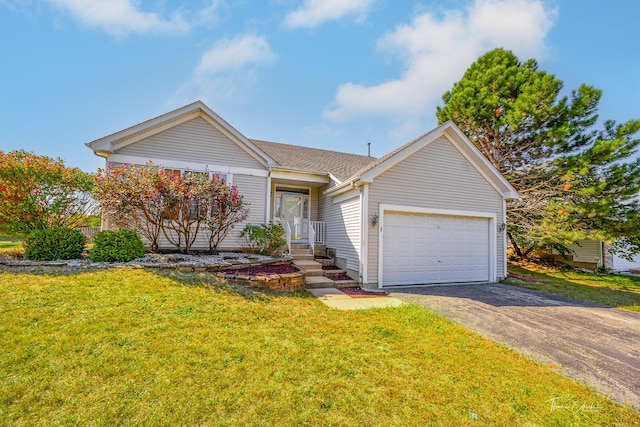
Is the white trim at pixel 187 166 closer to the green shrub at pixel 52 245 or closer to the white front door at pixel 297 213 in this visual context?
the white front door at pixel 297 213

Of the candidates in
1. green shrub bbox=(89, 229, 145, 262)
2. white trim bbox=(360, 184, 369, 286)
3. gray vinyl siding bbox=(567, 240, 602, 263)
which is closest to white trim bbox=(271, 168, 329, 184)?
white trim bbox=(360, 184, 369, 286)

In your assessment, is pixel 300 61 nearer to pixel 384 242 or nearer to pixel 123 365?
pixel 384 242

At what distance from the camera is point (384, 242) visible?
897 centimetres

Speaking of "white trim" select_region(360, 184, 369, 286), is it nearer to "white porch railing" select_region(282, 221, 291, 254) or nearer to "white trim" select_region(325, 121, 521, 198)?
"white trim" select_region(325, 121, 521, 198)

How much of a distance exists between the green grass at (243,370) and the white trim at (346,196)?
496 cm

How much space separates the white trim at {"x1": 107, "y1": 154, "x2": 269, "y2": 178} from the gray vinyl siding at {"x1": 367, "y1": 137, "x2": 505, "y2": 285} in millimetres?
4539

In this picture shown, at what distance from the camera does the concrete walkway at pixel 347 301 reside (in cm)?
647

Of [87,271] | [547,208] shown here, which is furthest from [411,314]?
[547,208]

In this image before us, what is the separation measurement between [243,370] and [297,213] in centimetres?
968

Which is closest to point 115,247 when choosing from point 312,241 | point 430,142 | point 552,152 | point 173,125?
point 173,125

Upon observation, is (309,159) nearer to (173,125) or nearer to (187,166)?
(187,166)

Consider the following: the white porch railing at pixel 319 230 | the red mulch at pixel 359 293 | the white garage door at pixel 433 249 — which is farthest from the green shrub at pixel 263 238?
the white garage door at pixel 433 249

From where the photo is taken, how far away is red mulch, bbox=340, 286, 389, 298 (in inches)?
303

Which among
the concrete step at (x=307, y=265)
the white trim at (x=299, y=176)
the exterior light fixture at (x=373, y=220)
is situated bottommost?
the concrete step at (x=307, y=265)
